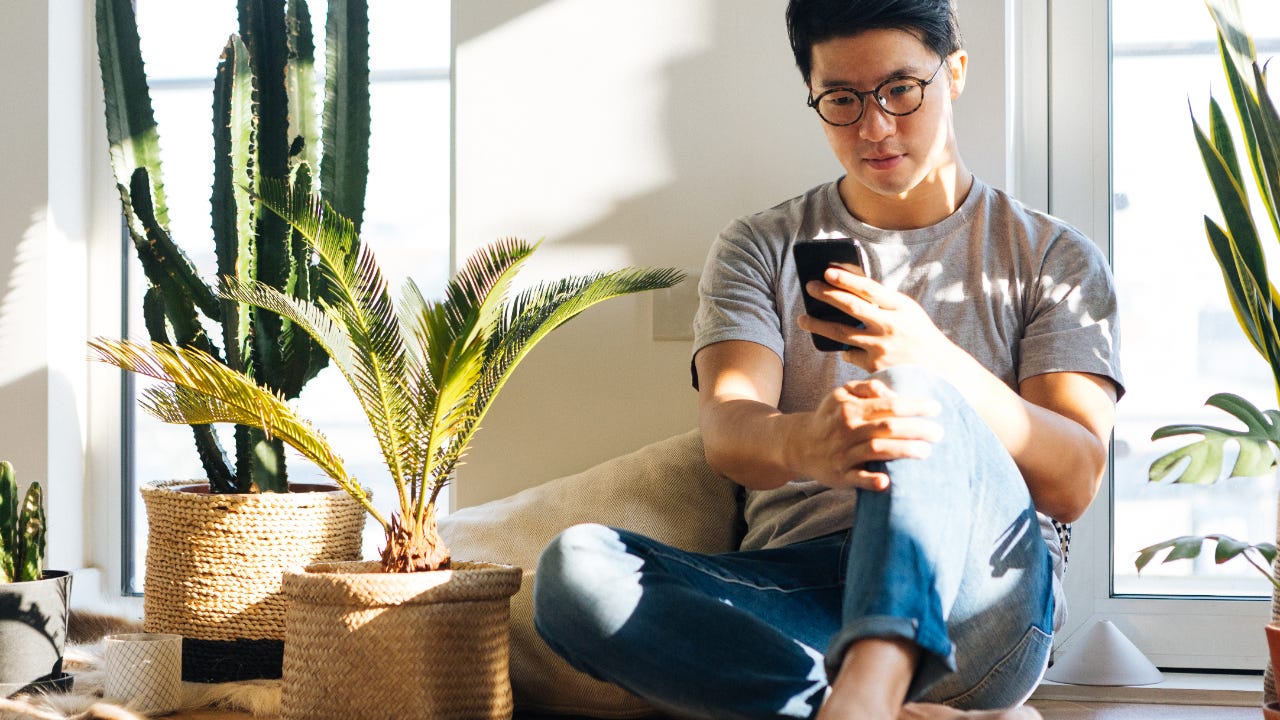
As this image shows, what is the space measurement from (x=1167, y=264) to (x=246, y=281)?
66.3 inches

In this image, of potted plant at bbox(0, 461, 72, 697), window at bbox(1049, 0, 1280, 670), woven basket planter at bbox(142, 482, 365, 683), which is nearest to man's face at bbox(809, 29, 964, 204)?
window at bbox(1049, 0, 1280, 670)

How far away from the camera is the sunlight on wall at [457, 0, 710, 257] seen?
2043 millimetres

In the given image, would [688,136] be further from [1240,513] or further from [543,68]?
[1240,513]

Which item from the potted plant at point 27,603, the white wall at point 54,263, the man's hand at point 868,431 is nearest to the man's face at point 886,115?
the man's hand at point 868,431

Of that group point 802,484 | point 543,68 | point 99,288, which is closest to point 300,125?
point 543,68

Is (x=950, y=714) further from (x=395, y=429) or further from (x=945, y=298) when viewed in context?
(x=395, y=429)

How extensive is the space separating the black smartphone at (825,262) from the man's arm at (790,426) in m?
0.11

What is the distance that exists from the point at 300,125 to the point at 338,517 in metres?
0.69

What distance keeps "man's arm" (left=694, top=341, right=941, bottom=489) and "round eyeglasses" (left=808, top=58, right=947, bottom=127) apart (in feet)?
1.11

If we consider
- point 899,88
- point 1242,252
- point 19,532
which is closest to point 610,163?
point 899,88

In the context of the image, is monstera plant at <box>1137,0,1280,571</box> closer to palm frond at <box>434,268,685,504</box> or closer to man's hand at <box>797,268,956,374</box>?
man's hand at <box>797,268,956,374</box>

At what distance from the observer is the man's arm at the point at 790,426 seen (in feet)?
3.47

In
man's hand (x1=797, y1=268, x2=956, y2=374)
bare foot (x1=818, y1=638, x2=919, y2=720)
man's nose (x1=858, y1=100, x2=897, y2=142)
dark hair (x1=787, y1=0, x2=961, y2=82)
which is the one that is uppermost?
dark hair (x1=787, y1=0, x2=961, y2=82)

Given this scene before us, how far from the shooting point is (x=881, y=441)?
1.05 meters
